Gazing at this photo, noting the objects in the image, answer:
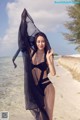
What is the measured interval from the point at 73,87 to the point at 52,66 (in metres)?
0.41

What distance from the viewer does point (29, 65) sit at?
304 cm

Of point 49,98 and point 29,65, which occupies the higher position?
point 29,65

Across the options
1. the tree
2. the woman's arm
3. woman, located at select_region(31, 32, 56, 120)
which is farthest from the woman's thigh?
the tree

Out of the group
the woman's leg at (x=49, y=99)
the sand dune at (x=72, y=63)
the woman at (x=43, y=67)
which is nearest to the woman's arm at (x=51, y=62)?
the woman at (x=43, y=67)

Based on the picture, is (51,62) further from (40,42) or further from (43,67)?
(40,42)

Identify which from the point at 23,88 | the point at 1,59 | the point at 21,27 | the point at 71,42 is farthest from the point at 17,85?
the point at 71,42

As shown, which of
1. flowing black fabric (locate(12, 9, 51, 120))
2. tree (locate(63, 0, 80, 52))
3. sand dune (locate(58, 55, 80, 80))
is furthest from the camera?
sand dune (locate(58, 55, 80, 80))

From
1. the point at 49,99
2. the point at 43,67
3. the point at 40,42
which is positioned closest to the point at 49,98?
the point at 49,99

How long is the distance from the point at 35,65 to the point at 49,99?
354mm

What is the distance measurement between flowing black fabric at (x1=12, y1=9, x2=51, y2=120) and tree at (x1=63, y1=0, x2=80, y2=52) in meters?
0.38

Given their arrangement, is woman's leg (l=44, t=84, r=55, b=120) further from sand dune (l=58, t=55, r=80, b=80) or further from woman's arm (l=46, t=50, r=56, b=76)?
sand dune (l=58, t=55, r=80, b=80)

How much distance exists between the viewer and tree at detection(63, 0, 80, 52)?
329cm

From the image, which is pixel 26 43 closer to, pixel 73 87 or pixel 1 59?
pixel 1 59

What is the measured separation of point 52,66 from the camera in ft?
9.96
